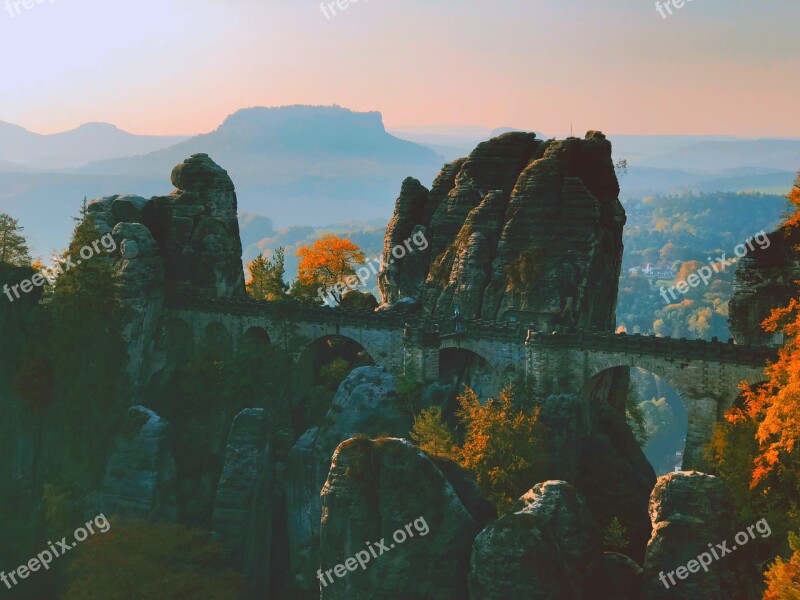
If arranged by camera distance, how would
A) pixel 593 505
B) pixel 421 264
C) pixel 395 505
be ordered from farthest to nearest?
pixel 421 264 → pixel 593 505 → pixel 395 505

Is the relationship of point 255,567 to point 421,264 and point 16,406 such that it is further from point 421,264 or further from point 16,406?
point 421,264

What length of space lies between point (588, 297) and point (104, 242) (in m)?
31.6

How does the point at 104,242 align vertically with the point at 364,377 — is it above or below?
above

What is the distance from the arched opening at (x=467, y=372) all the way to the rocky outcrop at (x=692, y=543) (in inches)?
889

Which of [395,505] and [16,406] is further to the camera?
[16,406]

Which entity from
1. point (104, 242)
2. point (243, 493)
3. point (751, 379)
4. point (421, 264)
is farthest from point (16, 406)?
point (751, 379)

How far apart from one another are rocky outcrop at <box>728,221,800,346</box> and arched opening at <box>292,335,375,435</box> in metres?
21.7

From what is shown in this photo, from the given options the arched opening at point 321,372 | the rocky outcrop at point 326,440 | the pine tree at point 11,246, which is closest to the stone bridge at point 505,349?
the arched opening at point 321,372

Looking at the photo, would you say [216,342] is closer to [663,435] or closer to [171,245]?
[171,245]

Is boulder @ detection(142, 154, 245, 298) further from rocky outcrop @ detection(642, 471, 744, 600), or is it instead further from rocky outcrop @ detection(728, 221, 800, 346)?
rocky outcrop @ detection(642, 471, 744, 600)

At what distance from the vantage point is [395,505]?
3195 centimetres

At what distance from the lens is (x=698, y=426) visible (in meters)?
46.9

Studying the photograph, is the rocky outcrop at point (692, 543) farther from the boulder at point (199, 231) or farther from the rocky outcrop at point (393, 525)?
the boulder at point (199, 231)

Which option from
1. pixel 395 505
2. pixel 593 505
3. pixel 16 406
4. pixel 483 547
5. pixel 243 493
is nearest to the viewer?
pixel 483 547
